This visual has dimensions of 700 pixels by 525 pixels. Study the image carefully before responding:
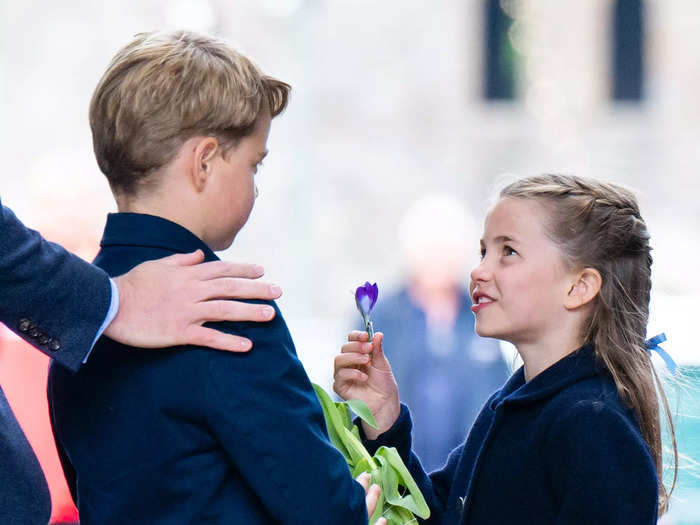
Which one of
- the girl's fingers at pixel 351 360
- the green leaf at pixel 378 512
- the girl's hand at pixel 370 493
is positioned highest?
the girl's fingers at pixel 351 360

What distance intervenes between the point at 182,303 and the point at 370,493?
1.52ft

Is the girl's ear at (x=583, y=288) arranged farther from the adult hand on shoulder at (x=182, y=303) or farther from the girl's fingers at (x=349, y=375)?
the adult hand on shoulder at (x=182, y=303)

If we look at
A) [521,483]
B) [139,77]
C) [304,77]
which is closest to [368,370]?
[521,483]

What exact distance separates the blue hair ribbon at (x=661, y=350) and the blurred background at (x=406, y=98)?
828 cm

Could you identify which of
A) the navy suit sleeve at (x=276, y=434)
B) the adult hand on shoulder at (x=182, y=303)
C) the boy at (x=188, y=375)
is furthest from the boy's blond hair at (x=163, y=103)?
the navy suit sleeve at (x=276, y=434)

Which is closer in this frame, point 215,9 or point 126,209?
point 126,209

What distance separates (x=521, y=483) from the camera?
1.85 meters

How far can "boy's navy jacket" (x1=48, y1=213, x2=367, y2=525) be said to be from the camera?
4.98 feet

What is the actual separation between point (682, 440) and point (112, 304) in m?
1.35

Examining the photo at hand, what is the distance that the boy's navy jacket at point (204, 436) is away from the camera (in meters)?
1.52

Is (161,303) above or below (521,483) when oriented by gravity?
above

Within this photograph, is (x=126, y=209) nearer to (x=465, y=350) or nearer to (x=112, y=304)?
(x=112, y=304)

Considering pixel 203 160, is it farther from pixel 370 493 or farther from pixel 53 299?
pixel 370 493

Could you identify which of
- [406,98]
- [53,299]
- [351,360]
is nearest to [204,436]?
[53,299]
